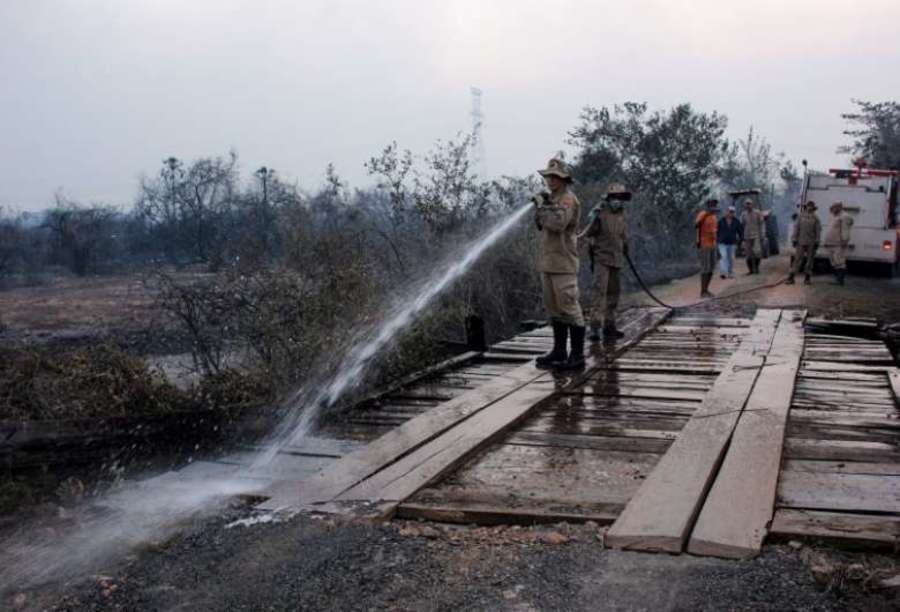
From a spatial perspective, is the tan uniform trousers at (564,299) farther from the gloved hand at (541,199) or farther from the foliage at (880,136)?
the foliage at (880,136)

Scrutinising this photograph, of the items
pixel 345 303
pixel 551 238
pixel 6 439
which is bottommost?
pixel 6 439

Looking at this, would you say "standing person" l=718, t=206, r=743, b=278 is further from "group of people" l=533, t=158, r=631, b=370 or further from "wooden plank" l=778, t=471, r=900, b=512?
"wooden plank" l=778, t=471, r=900, b=512

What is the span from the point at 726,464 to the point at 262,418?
13.8 feet

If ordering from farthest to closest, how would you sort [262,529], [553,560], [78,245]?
[78,245], [262,529], [553,560]

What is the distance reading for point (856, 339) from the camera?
948 cm

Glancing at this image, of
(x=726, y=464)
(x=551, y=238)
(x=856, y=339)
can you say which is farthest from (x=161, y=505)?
(x=856, y=339)

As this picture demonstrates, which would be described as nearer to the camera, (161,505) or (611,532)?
(611,532)

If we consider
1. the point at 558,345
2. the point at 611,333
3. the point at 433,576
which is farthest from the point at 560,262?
the point at 433,576

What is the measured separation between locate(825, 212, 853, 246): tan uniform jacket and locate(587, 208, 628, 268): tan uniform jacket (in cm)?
971

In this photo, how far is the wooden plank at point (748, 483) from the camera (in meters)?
3.27

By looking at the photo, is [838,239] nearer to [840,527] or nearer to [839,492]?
[839,492]

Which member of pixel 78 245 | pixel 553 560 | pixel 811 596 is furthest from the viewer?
pixel 78 245

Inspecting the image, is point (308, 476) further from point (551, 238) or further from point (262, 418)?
point (551, 238)

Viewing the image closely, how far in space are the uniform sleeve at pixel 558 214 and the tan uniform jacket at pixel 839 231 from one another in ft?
39.1
